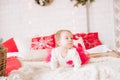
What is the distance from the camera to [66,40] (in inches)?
68.5

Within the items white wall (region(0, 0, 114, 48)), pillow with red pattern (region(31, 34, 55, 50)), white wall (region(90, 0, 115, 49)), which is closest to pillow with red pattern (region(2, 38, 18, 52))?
pillow with red pattern (region(31, 34, 55, 50))

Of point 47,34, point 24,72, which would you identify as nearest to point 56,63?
point 24,72

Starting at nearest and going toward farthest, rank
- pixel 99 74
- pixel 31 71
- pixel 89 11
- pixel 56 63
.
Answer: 1. pixel 99 74
2. pixel 31 71
3. pixel 56 63
4. pixel 89 11

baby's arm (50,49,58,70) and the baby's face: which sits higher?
the baby's face

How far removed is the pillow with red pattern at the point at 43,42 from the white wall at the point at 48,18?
288mm

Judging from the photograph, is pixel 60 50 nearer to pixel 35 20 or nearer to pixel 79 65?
pixel 79 65

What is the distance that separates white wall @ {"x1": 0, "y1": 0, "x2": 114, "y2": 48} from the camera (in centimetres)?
370

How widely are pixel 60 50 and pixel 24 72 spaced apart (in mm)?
368

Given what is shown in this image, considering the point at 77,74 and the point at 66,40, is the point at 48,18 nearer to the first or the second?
the point at 66,40

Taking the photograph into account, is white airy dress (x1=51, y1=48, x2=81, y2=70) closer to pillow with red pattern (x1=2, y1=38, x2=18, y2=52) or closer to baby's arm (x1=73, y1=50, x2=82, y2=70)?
baby's arm (x1=73, y1=50, x2=82, y2=70)

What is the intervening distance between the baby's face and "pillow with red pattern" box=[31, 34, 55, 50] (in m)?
1.55

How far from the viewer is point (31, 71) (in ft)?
5.04

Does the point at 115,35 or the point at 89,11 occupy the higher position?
the point at 89,11

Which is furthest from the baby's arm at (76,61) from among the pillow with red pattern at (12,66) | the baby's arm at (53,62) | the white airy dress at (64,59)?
the pillow with red pattern at (12,66)
